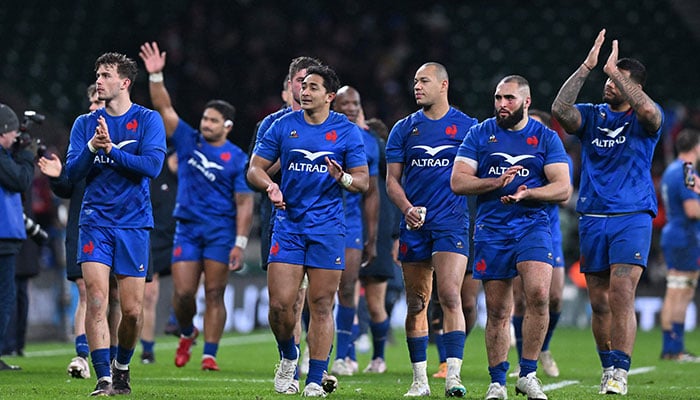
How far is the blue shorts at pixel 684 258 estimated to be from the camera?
1521 cm

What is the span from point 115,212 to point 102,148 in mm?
619

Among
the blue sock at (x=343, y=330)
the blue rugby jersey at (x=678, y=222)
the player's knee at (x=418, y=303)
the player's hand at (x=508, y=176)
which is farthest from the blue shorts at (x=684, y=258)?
the player's hand at (x=508, y=176)

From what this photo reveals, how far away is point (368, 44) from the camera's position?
26.8 meters

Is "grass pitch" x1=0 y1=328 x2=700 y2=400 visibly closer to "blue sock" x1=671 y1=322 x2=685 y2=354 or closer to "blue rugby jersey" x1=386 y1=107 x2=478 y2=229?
"blue sock" x1=671 y1=322 x2=685 y2=354

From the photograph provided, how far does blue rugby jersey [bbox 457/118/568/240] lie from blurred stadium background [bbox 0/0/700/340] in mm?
15022

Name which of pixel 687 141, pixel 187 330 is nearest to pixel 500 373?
pixel 187 330

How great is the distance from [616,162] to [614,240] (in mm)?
616

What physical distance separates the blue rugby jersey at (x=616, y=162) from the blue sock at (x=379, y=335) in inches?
121

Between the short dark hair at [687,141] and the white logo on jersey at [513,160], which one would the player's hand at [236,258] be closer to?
the white logo on jersey at [513,160]

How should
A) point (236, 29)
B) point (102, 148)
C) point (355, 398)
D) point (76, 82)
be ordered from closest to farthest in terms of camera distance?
point (102, 148), point (355, 398), point (76, 82), point (236, 29)

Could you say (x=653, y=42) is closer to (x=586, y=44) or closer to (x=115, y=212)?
(x=586, y=44)

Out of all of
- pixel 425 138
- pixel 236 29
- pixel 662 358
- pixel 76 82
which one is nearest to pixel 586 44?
pixel 236 29

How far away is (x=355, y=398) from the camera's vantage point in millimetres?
8750

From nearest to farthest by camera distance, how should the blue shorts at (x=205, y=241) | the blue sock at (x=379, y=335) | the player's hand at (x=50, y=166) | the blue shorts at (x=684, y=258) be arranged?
the player's hand at (x=50, y=166), the blue shorts at (x=205, y=241), the blue sock at (x=379, y=335), the blue shorts at (x=684, y=258)
